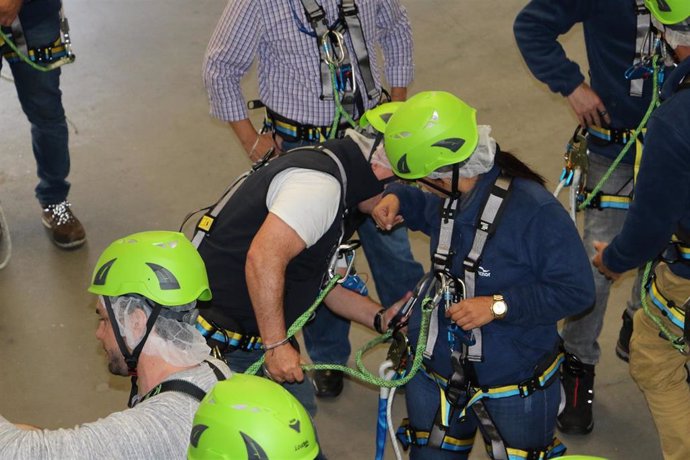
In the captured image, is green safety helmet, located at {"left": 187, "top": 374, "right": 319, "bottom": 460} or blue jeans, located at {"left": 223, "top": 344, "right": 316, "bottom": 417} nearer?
green safety helmet, located at {"left": 187, "top": 374, "right": 319, "bottom": 460}

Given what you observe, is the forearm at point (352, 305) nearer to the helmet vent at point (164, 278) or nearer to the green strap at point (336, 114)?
the green strap at point (336, 114)

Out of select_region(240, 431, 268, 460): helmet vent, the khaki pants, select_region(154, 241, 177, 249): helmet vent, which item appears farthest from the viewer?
the khaki pants

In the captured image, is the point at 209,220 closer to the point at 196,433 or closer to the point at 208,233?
the point at 208,233

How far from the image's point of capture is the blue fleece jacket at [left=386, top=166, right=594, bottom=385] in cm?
338

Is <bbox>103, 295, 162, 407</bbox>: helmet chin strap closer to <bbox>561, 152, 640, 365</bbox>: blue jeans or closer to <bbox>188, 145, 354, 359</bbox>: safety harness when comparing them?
<bbox>188, 145, 354, 359</bbox>: safety harness

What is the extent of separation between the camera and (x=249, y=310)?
3.85 meters

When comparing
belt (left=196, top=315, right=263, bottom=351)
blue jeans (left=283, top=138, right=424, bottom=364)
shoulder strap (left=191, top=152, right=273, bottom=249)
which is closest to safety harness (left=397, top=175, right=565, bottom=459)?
belt (left=196, top=315, right=263, bottom=351)

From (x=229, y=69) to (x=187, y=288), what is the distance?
166 centimetres

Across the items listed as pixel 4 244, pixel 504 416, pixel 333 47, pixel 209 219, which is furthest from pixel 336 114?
pixel 4 244

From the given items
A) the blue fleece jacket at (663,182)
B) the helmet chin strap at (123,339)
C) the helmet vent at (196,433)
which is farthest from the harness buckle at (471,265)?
the helmet vent at (196,433)

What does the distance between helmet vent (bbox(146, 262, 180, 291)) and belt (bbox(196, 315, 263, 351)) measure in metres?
0.63

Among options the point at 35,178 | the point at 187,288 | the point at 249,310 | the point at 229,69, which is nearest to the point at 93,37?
the point at 35,178

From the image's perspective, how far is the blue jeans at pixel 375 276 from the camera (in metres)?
4.85

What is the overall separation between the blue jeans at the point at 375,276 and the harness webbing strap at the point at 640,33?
123 centimetres
